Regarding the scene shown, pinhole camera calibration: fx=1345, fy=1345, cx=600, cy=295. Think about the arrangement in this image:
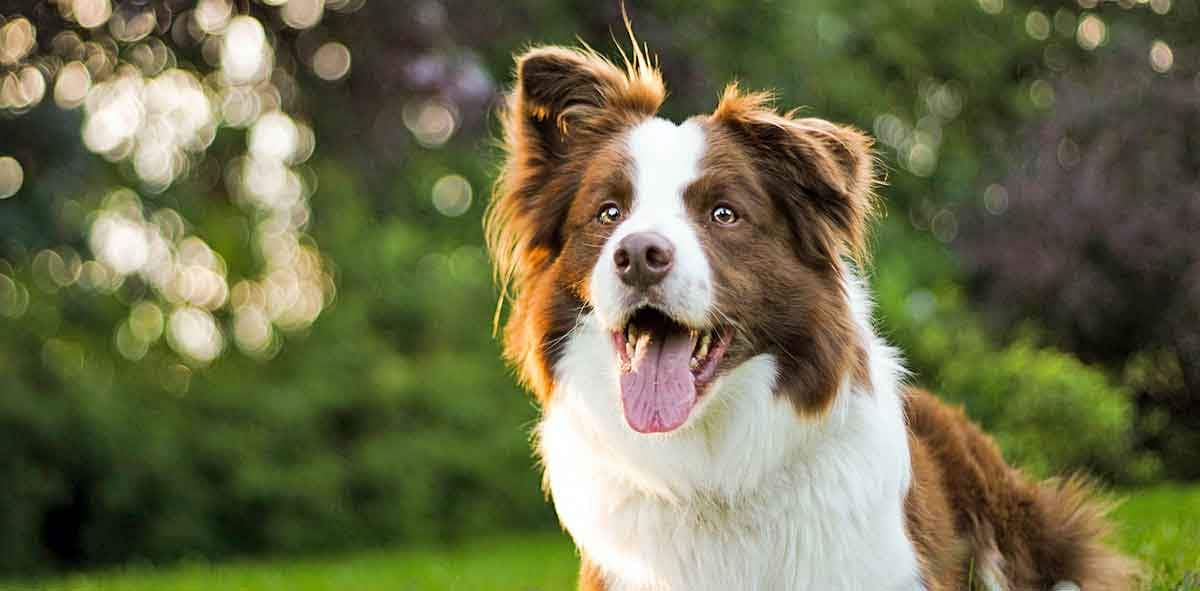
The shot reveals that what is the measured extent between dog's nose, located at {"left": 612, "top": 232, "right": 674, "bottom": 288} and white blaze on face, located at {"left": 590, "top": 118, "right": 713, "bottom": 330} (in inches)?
1.0

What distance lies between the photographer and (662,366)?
4.00 meters

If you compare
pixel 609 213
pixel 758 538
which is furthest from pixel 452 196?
pixel 758 538

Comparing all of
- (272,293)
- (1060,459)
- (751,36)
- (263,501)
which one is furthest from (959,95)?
(263,501)

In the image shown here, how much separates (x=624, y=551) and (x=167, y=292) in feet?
42.6

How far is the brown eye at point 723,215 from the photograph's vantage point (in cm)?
411

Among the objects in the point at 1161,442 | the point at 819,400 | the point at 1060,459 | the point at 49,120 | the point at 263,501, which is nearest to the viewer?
the point at 819,400

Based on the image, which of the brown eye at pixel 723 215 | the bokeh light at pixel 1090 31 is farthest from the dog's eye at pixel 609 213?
the bokeh light at pixel 1090 31

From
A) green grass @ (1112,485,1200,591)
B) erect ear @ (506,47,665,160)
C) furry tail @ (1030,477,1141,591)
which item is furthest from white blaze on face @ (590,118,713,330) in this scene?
green grass @ (1112,485,1200,591)

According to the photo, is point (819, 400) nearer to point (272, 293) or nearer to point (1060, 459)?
point (1060, 459)

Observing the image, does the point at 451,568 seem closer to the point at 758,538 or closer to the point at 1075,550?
the point at 1075,550

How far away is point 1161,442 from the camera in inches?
607

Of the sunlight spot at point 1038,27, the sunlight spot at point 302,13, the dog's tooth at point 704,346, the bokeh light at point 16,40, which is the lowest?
the bokeh light at point 16,40

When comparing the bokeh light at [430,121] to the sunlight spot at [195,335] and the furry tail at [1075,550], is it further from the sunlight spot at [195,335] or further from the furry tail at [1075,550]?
the furry tail at [1075,550]

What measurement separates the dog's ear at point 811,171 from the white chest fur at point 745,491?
1.62ft
